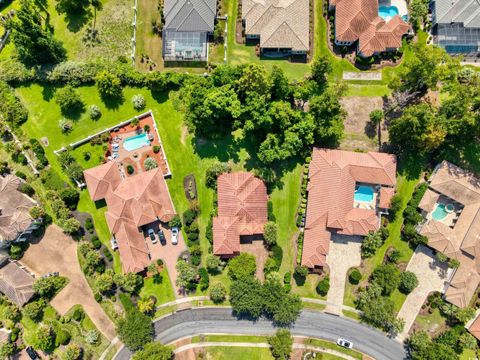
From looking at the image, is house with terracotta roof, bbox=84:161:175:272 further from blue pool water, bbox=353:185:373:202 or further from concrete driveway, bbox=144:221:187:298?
blue pool water, bbox=353:185:373:202

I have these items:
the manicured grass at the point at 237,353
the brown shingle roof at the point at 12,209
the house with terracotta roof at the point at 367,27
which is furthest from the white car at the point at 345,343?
the brown shingle roof at the point at 12,209

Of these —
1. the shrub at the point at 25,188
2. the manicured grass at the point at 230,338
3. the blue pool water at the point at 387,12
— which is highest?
the blue pool water at the point at 387,12

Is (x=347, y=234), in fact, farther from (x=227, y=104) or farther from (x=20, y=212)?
(x=20, y=212)

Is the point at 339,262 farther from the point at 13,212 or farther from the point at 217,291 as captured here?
the point at 13,212

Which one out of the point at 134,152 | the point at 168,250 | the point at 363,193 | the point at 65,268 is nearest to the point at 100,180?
the point at 134,152

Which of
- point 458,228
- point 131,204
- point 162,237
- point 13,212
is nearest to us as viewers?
point 458,228

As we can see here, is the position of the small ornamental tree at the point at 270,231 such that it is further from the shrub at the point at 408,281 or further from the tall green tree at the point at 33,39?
the tall green tree at the point at 33,39
